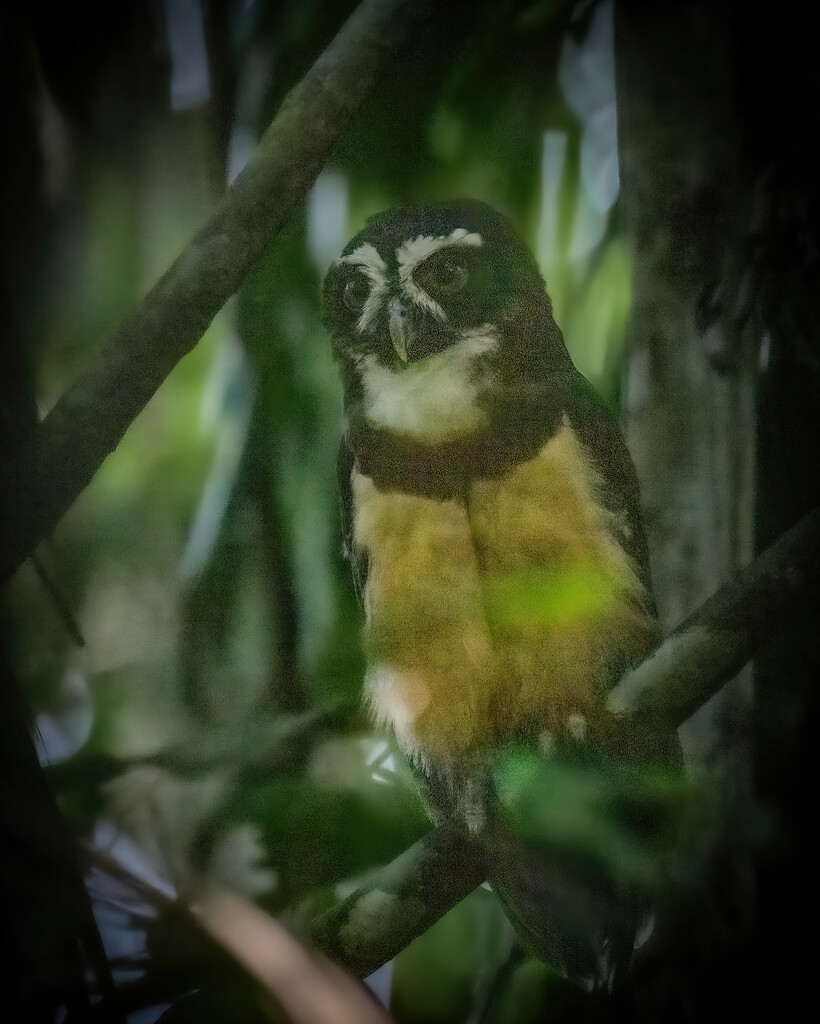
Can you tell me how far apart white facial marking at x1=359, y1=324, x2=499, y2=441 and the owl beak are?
0.03 metres

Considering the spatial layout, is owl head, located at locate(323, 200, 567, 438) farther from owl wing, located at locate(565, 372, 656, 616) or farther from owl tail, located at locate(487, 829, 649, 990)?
owl tail, located at locate(487, 829, 649, 990)

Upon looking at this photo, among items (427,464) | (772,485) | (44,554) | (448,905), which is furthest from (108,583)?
(772,485)

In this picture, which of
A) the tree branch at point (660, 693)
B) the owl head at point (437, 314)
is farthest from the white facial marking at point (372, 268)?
the tree branch at point (660, 693)

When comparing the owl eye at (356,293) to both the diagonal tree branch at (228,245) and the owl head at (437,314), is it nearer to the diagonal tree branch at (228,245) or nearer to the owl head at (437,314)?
the owl head at (437,314)

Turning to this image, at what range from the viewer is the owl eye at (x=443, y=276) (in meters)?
0.93

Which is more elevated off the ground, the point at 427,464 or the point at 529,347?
the point at 529,347

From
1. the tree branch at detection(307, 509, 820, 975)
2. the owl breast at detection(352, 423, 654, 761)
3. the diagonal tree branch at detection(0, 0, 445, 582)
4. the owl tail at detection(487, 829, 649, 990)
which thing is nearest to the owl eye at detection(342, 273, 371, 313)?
the diagonal tree branch at detection(0, 0, 445, 582)

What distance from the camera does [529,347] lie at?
95cm

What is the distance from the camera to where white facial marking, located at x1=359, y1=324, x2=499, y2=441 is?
3.13 ft

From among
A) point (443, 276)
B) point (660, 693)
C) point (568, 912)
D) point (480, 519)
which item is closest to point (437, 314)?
point (443, 276)

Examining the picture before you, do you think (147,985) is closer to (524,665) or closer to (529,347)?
(524,665)

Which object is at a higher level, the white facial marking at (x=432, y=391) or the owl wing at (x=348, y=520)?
the white facial marking at (x=432, y=391)

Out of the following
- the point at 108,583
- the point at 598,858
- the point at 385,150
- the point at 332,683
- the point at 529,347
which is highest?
the point at 385,150

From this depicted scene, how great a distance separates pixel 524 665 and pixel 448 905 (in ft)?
0.89
